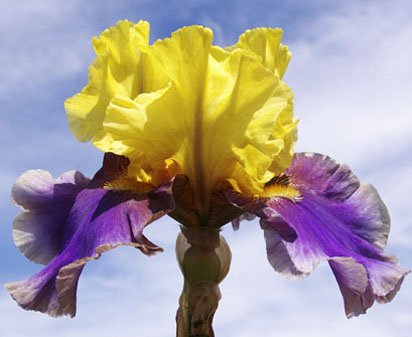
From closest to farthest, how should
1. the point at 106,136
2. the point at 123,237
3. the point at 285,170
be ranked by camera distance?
the point at 123,237
the point at 106,136
the point at 285,170

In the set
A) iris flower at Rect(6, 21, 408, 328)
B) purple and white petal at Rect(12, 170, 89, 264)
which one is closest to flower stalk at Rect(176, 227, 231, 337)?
iris flower at Rect(6, 21, 408, 328)

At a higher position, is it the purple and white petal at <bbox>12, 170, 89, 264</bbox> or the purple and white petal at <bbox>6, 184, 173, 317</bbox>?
the purple and white petal at <bbox>12, 170, 89, 264</bbox>

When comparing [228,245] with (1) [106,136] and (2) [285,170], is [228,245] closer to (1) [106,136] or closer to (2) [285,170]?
(2) [285,170]

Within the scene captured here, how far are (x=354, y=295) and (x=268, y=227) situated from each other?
0.38m

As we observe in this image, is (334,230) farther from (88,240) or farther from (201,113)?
(88,240)

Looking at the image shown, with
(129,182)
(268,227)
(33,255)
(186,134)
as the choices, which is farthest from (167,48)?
(33,255)

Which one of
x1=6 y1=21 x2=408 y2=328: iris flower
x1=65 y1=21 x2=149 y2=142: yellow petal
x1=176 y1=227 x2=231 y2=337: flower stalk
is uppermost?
x1=65 y1=21 x2=149 y2=142: yellow petal

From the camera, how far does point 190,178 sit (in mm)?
2666

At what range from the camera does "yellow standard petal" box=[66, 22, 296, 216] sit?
2523 millimetres

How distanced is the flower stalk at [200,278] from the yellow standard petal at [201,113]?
0.11 m

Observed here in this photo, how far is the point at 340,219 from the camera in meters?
2.87

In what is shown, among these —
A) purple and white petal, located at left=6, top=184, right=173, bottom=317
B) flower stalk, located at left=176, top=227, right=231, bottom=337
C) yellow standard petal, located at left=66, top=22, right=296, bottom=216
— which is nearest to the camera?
purple and white petal, located at left=6, top=184, right=173, bottom=317

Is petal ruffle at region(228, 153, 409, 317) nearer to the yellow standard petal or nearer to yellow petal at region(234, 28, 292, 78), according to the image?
the yellow standard petal

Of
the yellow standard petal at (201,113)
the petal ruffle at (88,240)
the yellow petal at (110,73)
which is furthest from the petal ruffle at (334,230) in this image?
the yellow petal at (110,73)
